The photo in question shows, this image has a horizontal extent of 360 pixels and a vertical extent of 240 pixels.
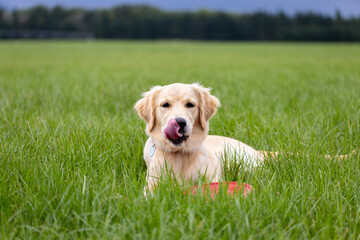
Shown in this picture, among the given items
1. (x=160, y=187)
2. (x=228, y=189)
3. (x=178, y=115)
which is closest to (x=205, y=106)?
(x=178, y=115)

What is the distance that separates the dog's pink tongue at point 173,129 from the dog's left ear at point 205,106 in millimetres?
388

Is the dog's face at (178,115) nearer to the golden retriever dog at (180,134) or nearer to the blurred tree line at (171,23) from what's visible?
the golden retriever dog at (180,134)

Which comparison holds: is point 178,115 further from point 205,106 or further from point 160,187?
point 160,187

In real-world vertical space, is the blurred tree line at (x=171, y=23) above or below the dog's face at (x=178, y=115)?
above

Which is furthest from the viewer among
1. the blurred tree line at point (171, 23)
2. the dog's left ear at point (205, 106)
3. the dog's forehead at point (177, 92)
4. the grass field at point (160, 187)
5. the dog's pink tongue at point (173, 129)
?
the blurred tree line at point (171, 23)

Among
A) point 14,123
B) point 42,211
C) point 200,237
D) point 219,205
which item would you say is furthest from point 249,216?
point 14,123

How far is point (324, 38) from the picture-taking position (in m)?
65.3

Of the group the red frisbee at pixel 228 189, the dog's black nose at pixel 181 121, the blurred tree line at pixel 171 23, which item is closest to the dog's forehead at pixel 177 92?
the dog's black nose at pixel 181 121

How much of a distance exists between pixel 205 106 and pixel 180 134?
21.5 inches

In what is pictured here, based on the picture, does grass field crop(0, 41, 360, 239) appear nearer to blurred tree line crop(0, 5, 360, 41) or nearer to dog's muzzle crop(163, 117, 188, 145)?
dog's muzzle crop(163, 117, 188, 145)

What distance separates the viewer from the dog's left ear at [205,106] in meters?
2.89

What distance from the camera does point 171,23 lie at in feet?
254

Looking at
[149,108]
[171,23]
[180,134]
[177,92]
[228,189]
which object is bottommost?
[228,189]

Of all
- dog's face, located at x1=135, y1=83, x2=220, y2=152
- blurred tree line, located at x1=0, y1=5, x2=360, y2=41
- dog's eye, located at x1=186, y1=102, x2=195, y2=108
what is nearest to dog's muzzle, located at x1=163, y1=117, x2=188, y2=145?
dog's face, located at x1=135, y1=83, x2=220, y2=152
